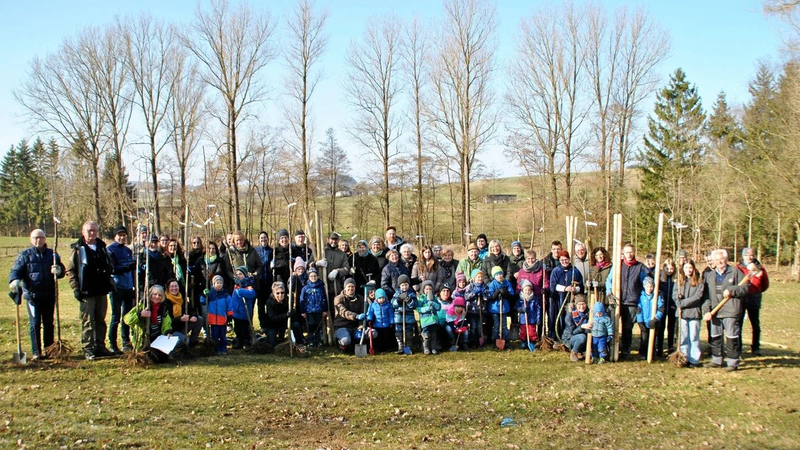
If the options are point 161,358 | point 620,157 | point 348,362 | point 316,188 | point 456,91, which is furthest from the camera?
point 316,188

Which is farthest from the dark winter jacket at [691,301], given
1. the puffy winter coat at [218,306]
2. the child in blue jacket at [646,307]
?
the puffy winter coat at [218,306]

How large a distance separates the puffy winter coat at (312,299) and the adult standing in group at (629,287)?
5.04m

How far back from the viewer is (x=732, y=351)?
8609 mm

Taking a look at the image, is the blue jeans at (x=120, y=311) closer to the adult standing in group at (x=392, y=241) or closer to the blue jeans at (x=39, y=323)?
the blue jeans at (x=39, y=323)

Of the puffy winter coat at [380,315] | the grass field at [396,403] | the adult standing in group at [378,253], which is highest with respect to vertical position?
the adult standing in group at [378,253]

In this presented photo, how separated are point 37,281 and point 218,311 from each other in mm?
2649

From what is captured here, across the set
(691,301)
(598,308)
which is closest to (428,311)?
(598,308)

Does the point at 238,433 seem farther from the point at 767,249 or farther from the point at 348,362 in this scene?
the point at 767,249

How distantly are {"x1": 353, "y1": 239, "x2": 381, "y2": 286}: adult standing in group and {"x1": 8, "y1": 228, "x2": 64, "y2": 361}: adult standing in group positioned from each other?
491 cm

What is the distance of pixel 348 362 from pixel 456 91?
24.9 m

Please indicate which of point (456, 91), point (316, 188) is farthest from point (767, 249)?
point (316, 188)

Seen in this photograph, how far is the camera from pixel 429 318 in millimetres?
9891

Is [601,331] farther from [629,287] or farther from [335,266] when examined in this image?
[335,266]

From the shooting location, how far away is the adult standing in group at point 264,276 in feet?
34.9
